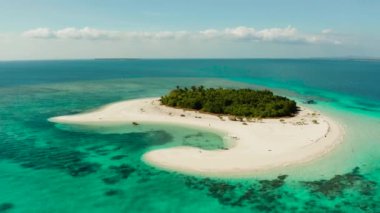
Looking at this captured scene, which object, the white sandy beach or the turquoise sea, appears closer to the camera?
the turquoise sea

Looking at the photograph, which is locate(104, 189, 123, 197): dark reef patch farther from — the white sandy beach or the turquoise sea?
the white sandy beach

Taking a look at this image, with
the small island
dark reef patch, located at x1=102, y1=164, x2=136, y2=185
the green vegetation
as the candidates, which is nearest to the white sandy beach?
the small island

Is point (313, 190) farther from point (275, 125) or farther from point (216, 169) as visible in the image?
point (275, 125)

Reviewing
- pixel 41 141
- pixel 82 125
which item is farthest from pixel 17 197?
pixel 82 125

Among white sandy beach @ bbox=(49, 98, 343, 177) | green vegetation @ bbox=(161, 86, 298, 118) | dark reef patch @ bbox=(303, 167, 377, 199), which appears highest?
green vegetation @ bbox=(161, 86, 298, 118)

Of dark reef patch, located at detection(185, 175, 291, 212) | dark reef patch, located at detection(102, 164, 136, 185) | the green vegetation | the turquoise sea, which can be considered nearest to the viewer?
the turquoise sea

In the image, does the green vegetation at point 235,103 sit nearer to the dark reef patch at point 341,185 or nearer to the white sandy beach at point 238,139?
the white sandy beach at point 238,139

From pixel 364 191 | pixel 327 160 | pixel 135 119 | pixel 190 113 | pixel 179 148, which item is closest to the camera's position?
pixel 364 191
